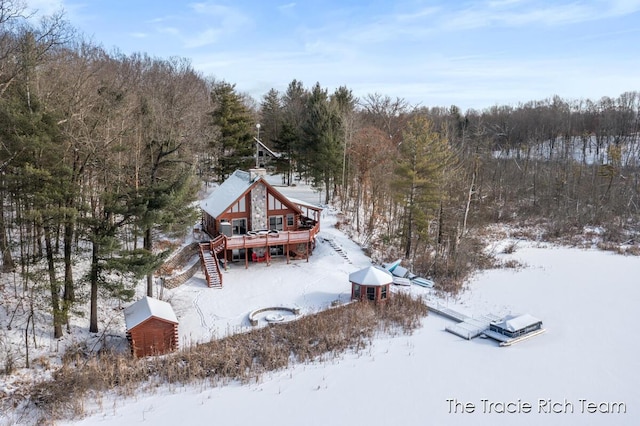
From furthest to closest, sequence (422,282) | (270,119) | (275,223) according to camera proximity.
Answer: (270,119) < (275,223) < (422,282)

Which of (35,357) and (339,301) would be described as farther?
(339,301)

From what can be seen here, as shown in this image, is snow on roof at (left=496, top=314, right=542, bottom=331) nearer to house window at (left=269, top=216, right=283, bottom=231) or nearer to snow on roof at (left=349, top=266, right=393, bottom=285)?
snow on roof at (left=349, top=266, right=393, bottom=285)

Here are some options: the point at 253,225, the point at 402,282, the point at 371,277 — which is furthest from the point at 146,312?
the point at 402,282

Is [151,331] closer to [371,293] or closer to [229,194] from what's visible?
[371,293]

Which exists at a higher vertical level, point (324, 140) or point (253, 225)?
point (324, 140)

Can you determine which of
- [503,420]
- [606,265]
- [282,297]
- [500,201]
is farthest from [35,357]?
[500,201]

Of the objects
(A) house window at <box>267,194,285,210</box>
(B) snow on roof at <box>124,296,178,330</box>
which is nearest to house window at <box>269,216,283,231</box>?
(A) house window at <box>267,194,285,210</box>

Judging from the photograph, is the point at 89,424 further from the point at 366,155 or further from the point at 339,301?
the point at 366,155
